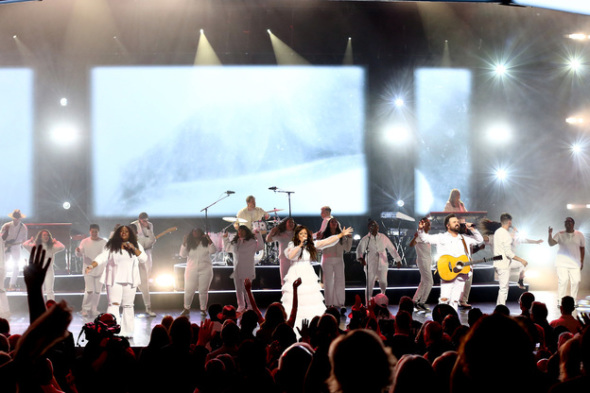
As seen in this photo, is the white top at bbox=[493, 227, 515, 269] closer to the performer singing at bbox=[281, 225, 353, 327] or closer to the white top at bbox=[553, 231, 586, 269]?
the white top at bbox=[553, 231, 586, 269]

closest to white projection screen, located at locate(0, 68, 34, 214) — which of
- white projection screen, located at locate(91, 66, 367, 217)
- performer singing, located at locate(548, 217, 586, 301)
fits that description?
white projection screen, located at locate(91, 66, 367, 217)

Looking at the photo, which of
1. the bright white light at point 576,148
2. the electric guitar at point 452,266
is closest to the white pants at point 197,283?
the electric guitar at point 452,266

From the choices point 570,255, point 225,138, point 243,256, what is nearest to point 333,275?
point 243,256

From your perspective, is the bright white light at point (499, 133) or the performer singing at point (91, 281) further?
the bright white light at point (499, 133)

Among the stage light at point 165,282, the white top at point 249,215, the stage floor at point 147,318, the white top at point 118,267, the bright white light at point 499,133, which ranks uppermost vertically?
the bright white light at point 499,133

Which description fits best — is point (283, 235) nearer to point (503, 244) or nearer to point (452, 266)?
point (452, 266)

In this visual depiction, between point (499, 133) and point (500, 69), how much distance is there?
1.82 metres

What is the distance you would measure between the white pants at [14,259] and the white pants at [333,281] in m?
6.31

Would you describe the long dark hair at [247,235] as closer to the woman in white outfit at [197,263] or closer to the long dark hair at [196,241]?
the woman in white outfit at [197,263]

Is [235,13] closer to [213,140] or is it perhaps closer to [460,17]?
[213,140]

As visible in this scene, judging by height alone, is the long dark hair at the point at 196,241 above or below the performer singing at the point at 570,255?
above

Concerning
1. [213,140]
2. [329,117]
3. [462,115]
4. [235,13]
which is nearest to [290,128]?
[329,117]

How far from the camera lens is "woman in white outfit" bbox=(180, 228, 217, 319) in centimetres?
1073

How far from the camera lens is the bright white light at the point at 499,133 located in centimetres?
1688
